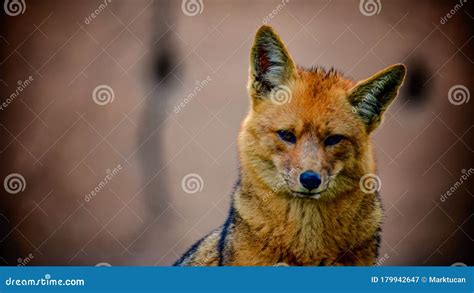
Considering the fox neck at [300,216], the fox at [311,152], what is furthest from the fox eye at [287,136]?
the fox neck at [300,216]

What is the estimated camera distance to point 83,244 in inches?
213

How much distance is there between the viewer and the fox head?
14.2 feet

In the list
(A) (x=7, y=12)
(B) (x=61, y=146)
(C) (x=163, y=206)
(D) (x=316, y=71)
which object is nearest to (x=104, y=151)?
(B) (x=61, y=146)

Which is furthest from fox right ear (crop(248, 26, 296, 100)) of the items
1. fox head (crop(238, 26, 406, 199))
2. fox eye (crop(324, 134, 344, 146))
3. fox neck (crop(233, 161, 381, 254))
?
fox neck (crop(233, 161, 381, 254))

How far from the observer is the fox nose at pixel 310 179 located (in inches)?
166

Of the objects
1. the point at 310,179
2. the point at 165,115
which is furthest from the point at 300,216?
the point at 165,115

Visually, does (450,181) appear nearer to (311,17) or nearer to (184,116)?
(311,17)

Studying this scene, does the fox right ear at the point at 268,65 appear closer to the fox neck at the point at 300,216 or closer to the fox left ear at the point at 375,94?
the fox left ear at the point at 375,94

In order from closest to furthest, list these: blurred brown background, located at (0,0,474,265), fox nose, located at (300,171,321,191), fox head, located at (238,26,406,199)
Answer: fox nose, located at (300,171,321,191), fox head, located at (238,26,406,199), blurred brown background, located at (0,0,474,265)

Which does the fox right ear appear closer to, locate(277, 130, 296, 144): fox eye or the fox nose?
locate(277, 130, 296, 144): fox eye

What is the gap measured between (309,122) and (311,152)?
0.74 feet

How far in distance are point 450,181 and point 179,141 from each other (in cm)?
236

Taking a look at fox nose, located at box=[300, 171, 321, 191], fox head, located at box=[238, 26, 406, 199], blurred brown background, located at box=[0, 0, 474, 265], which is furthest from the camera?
blurred brown background, located at box=[0, 0, 474, 265]

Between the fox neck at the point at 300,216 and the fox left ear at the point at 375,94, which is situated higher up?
the fox left ear at the point at 375,94
